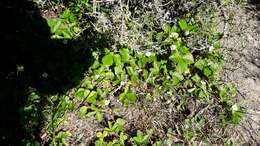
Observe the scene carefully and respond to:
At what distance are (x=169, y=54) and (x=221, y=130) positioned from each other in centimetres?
69

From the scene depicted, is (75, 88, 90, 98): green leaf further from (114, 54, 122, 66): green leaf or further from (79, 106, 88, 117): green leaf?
(114, 54, 122, 66): green leaf

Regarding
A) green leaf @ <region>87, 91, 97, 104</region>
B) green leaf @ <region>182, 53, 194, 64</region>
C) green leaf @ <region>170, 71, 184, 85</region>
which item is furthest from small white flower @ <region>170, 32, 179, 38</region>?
green leaf @ <region>87, 91, 97, 104</region>

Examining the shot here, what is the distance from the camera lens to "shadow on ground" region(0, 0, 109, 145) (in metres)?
2.67

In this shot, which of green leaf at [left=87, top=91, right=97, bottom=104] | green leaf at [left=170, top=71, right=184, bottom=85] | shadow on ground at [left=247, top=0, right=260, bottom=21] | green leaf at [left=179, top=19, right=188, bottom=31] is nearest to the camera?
green leaf at [left=87, top=91, right=97, bottom=104]

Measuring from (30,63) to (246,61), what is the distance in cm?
167

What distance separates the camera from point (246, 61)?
3225 millimetres

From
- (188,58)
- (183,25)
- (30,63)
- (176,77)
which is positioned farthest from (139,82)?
(30,63)

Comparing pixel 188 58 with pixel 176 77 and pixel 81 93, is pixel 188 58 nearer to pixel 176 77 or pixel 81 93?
pixel 176 77

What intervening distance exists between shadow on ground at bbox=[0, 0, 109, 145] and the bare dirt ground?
100cm

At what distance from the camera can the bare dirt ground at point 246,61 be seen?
9.32 ft

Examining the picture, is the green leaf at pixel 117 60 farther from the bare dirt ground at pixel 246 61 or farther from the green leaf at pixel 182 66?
the bare dirt ground at pixel 246 61

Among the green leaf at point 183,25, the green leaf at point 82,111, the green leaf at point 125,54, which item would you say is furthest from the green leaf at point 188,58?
the green leaf at point 82,111

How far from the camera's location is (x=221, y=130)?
2727 millimetres

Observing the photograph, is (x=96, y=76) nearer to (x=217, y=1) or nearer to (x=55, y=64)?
(x=55, y=64)
